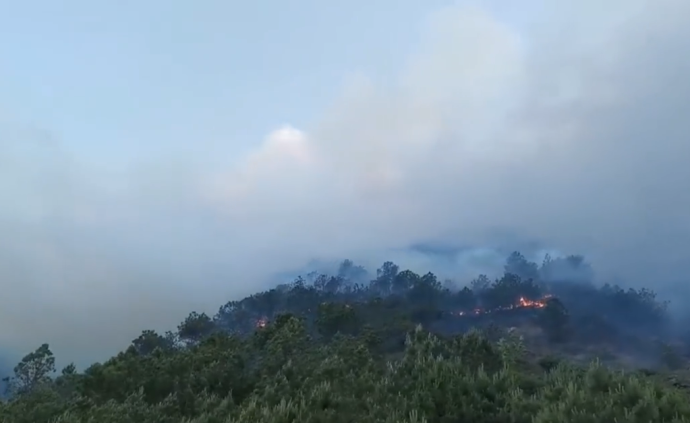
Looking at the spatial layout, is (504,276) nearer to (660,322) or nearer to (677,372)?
(660,322)

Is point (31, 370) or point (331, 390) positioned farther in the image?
point (31, 370)

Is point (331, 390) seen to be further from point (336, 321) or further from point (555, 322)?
point (555, 322)

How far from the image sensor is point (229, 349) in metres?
30.8

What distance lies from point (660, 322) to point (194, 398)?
7243 cm

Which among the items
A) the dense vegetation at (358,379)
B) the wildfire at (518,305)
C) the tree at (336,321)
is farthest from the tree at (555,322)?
the tree at (336,321)

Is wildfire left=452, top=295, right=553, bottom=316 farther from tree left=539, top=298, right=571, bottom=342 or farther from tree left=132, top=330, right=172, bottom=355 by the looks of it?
tree left=132, top=330, right=172, bottom=355

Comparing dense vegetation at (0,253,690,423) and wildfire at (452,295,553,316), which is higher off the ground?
wildfire at (452,295,553,316)

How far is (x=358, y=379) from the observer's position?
2114 cm

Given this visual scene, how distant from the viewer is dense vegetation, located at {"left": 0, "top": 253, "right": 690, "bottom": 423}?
1520 cm

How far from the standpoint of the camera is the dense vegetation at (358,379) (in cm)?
A: 1520

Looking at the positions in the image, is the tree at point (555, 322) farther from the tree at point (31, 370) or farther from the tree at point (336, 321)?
the tree at point (31, 370)

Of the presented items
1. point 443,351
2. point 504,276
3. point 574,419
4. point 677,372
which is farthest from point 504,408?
point 504,276

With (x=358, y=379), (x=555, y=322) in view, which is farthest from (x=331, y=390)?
(x=555, y=322)

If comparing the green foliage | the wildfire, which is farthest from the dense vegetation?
the wildfire
